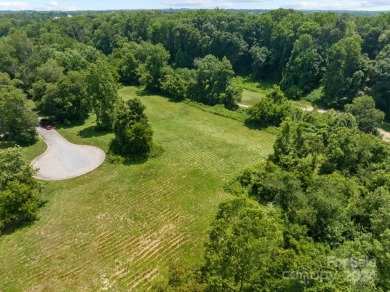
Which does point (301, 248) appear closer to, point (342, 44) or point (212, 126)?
point (212, 126)

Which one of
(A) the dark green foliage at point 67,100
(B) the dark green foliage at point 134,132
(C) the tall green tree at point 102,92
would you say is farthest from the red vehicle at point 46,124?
(B) the dark green foliage at point 134,132

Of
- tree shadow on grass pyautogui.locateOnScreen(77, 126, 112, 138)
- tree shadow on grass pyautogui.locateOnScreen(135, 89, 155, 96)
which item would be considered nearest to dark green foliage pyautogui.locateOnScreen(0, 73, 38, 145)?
tree shadow on grass pyautogui.locateOnScreen(77, 126, 112, 138)

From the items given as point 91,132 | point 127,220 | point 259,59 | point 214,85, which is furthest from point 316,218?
point 259,59

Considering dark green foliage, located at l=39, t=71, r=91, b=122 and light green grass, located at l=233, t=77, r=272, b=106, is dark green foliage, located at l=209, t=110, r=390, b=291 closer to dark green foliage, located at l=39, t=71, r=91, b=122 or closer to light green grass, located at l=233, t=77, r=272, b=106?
light green grass, located at l=233, t=77, r=272, b=106

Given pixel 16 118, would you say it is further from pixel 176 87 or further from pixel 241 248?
pixel 241 248

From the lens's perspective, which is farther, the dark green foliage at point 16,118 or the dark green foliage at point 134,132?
the dark green foliage at point 16,118

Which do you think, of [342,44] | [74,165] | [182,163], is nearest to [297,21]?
[342,44]

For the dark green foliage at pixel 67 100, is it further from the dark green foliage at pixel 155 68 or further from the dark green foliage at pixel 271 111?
the dark green foliage at pixel 271 111
